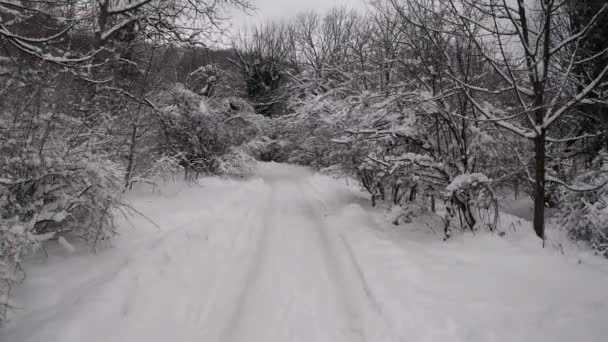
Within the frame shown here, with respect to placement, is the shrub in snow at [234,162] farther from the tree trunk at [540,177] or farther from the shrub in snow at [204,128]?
the tree trunk at [540,177]

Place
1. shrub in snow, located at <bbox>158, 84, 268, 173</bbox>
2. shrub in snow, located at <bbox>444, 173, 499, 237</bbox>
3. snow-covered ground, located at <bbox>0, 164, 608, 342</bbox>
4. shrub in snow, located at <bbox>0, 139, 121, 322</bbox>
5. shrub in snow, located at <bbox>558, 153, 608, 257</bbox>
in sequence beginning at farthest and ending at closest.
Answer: shrub in snow, located at <bbox>158, 84, 268, 173</bbox>
shrub in snow, located at <bbox>558, 153, 608, 257</bbox>
shrub in snow, located at <bbox>444, 173, 499, 237</bbox>
shrub in snow, located at <bbox>0, 139, 121, 322</bbox>
snow-covered ground, located at <bbox>0, 164, 608, 342</bbox>

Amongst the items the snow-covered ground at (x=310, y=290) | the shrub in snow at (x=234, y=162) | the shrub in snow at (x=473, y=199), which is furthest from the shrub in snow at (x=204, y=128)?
the shrub in snow at (x=473, y=199)

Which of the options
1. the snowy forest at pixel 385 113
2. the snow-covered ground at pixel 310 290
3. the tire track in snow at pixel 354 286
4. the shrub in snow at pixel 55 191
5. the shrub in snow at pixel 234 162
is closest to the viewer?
the snow-covered ground at pixel 310 290

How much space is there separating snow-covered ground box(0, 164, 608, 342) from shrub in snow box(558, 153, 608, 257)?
0.96m

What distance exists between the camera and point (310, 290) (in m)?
4.30

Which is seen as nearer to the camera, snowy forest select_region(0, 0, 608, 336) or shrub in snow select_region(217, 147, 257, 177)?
snowy forest select_region(0, 0, 608, 336)

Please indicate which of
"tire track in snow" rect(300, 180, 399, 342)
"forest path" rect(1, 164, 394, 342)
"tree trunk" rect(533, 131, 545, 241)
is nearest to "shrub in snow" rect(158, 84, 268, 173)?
"forest path" rect(1, 164, 394, 342)

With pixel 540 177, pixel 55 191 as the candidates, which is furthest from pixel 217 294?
pixel 540 177

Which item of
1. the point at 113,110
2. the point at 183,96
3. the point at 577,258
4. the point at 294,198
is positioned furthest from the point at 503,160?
the point at 183,96

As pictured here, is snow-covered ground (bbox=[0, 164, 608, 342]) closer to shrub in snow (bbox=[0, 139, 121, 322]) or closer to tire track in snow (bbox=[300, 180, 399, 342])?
tire track in snow (bbox=[300, 180, 399, 342])

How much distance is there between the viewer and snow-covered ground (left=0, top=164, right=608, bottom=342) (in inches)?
118

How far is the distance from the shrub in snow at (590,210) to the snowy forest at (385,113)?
3cm

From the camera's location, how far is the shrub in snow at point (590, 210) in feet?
18.5

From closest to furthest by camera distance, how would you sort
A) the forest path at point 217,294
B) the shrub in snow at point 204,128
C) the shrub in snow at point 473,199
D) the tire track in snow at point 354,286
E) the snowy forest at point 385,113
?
the forest path at point 217,294 < the tire track in snow at point 354,286 < the snowy forest at point 385,113 < the shrub in snow at point 473,199 < the shrub in snow at point 204,128
